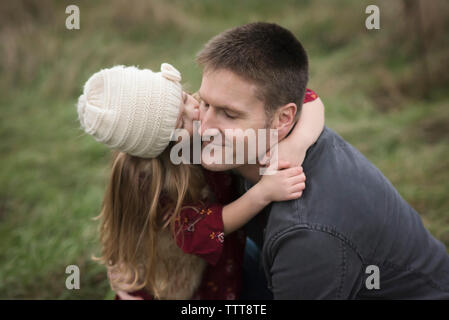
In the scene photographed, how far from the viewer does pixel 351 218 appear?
1.98 metres

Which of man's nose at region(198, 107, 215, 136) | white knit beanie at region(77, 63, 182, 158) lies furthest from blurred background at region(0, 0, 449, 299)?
man's nose at region(198, 107, 215, 136)

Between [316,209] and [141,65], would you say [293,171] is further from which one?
[141,65]

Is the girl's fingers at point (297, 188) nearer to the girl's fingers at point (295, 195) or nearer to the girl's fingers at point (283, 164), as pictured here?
the girl's fingers at point (295, 195)

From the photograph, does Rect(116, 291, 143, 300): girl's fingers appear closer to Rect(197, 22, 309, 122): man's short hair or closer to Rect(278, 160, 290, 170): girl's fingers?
Rect(278, 160, 290, 170): girl's fingers

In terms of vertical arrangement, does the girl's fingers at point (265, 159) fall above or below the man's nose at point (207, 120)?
below

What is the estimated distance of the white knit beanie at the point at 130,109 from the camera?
7.41ft

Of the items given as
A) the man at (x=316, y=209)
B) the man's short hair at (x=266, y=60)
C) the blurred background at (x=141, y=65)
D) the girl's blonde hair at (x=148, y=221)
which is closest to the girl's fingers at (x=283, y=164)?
the man at (x=316, y=209)

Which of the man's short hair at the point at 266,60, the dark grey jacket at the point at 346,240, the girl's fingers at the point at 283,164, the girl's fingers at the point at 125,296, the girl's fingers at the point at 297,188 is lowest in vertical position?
the girl's fingers at the point at 125,296

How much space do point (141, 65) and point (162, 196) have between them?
19.8ft

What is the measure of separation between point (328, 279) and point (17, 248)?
3063 millimetres

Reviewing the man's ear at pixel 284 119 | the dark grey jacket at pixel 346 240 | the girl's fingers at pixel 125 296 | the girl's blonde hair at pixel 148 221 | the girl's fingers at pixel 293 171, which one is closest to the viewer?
the dark grey jacket at pixel 346 240

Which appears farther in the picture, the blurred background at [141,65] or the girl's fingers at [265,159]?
the blurred background at [141,65]

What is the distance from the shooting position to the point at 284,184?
204 centimetres

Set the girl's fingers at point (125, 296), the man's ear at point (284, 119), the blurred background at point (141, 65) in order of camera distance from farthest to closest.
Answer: the blurred background at point (141, 65) → the girl's fingers at point (125, 296) → the man's ear at point (284, 119)
